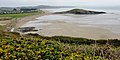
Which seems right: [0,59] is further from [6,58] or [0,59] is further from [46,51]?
[46,51]

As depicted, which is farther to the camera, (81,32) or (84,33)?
(81,32)

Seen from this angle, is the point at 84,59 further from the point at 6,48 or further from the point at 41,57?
the point at 6,48


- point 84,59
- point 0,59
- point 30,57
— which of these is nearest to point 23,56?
point 30,57

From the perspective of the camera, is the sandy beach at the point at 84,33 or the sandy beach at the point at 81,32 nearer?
the sandy beach at the point at 84,33

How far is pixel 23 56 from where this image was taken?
7531mm

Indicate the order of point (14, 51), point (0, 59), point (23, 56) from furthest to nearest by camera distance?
point (14, 51) → point (23, 56) → point (0, 59)

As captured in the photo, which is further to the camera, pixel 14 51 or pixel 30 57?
pixel 14 51

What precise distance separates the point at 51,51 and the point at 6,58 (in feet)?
5.86

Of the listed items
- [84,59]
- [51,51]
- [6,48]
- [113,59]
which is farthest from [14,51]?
[113,59]

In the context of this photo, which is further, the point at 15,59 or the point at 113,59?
the point at 113,59

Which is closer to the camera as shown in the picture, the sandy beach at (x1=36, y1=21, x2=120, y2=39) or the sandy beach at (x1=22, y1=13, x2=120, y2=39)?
the sandy beach at (x1=36, y1=21, x2=120, y2=39)

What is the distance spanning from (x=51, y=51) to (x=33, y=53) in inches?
31.5

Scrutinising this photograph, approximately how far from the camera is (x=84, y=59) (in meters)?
7.54

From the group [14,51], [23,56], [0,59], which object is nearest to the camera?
[0,59]
